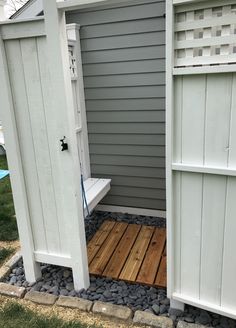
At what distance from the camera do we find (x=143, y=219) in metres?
3.44

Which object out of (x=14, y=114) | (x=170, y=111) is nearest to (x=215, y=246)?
(x=170, y=111)

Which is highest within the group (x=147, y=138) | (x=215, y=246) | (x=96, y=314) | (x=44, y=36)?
(x=44, y=36)

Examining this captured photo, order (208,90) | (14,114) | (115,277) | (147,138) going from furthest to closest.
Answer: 1. (147,138)
2. (115,277)
3. (14,114)
4. (208,90)

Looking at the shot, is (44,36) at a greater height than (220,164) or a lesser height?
greater

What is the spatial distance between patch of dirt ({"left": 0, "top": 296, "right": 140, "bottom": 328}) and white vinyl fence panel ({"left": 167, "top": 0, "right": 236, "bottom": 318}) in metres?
0.44

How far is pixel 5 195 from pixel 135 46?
8.53 ft

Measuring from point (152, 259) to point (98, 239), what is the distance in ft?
2.09

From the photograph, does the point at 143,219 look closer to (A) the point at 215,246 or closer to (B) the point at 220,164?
(A) the point at 215,246

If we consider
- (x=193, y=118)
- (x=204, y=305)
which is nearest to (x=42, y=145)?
(x=193, y=118)

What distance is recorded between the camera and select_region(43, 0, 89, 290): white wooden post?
1.81 m

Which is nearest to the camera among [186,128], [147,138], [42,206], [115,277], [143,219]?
[186,128]

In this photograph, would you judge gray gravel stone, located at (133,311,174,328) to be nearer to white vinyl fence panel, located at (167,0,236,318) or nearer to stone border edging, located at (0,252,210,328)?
stone border edging, located at (0,252,210,328)

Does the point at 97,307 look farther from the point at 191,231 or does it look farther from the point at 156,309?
the point at 191,231

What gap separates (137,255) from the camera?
8.95 feet
